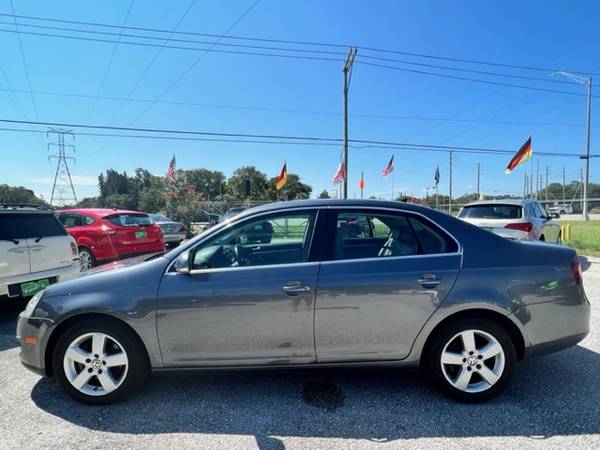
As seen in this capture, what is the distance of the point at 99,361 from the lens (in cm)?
274

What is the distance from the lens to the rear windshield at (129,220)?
8.09 metres

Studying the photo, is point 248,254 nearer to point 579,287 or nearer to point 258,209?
point 258,209

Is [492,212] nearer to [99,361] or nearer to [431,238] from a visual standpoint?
[431,238]

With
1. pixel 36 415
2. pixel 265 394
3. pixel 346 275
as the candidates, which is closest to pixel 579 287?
pixel 346 275

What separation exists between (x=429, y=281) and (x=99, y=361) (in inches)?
102

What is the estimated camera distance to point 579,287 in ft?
9.28

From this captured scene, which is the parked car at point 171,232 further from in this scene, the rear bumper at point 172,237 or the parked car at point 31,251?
the parked car at point 31,251

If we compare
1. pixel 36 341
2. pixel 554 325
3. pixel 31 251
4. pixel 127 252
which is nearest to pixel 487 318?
pixel 554 325

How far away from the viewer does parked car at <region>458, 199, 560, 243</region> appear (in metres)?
7.63

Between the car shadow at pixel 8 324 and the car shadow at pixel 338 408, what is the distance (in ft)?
4.66

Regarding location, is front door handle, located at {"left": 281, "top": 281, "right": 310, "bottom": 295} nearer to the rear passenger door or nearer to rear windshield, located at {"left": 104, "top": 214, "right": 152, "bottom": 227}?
the rear passenger door

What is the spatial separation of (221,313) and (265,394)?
0.82 m

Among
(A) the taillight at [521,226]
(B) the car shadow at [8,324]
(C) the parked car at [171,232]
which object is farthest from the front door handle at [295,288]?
(C) the parked car at [171,232]

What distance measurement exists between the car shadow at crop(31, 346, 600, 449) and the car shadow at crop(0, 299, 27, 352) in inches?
55.9
